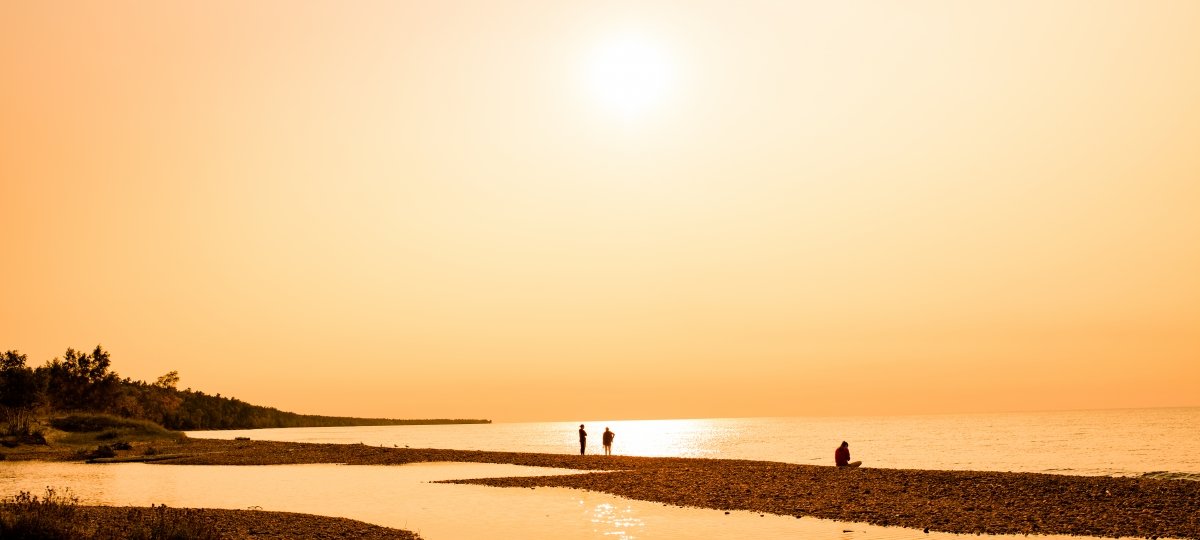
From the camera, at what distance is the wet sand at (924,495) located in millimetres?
26391

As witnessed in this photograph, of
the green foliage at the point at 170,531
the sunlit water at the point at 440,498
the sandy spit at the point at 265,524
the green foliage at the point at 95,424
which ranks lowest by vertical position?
the sunlit water at the point at 440,498

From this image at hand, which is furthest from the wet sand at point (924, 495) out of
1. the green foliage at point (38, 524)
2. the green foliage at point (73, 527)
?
the green foliage at point (38, 524)

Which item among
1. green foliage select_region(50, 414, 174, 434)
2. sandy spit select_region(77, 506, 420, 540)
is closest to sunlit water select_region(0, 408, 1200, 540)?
sandy spit select_region(77, 506, 420, 540)

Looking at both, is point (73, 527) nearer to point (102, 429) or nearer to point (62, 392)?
point (102, 429)

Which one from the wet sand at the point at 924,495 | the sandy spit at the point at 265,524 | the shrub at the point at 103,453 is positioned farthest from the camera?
the shrub at the point at 103,453

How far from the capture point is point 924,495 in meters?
33.8

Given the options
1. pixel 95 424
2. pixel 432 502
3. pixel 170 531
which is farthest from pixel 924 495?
pixel 95 424

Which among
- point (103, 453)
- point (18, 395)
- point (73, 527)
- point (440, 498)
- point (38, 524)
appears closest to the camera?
point (38, 524)

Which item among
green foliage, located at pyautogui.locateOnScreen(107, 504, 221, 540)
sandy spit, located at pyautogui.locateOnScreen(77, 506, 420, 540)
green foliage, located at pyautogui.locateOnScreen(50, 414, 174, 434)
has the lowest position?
sandy spit, located at pyautogui.locateOnScreen(77, 506, 420, 540)

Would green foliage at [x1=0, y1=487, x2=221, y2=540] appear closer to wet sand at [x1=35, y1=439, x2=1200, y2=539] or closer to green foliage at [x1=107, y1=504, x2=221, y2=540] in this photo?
green foliage at [x1=107, y1=504, x2=221, y2=540]

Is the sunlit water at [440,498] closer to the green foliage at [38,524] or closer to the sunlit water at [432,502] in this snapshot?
the sunlit water at [432,502]

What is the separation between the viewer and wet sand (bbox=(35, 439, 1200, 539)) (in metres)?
26.4

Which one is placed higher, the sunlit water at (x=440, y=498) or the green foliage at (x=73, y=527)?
the green foliage at (x=73, y=527)

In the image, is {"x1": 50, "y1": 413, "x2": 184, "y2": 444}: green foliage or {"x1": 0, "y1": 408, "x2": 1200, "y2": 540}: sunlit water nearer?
{"x1": 0, "y1": 408, "x2": 1200, "y2": 540}: sunlit water
